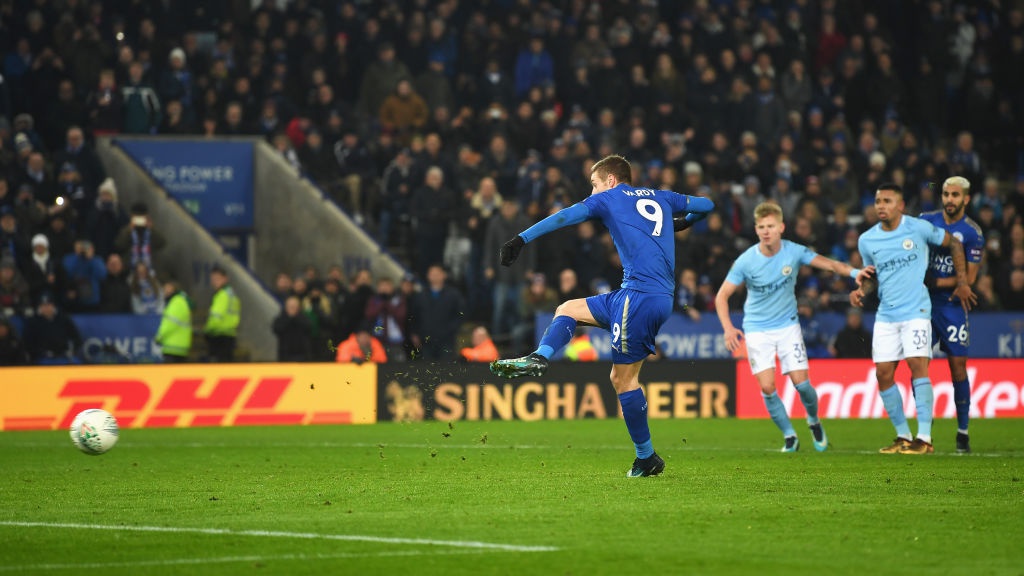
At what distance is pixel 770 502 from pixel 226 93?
16.3 m

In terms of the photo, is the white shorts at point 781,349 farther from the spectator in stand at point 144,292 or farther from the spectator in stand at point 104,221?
the spectator in stand at point 104,221

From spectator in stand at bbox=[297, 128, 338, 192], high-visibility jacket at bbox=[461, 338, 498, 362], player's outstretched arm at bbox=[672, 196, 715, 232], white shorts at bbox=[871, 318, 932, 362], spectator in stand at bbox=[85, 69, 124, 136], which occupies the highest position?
→ spectator in stand at bbox=[85, 69, 124, 136]

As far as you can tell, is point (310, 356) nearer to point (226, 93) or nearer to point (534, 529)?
point (226, 93)

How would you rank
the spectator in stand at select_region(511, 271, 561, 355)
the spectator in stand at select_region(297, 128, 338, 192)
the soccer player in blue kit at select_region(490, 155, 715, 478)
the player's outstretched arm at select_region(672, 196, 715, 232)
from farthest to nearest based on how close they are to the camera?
the spectator in stand at select_region(297, 128, 338, 192)
the spectator in stand at select_region(511, 271, 561, 355)
the player's outstretched arm at select_region(672, 196, 715, 232)
the soccer player in blue kit at select_region(490, 155, 715, 478)

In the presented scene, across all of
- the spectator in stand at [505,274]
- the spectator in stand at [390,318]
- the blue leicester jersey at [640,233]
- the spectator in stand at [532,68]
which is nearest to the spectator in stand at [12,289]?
the spectator in stand at [390,318]

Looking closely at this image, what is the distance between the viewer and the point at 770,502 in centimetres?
924

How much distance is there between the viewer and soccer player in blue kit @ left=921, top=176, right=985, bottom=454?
1359 cm

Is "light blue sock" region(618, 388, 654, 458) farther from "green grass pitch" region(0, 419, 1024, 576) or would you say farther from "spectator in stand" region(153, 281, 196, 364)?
"spectator in stand" region(153, 281, 196, 364)

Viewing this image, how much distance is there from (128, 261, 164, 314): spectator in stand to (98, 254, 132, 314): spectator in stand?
137 mm

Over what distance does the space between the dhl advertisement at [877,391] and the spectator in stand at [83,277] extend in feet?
29.2

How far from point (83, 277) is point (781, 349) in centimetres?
1090

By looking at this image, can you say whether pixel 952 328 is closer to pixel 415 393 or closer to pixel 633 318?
pixel 633 318

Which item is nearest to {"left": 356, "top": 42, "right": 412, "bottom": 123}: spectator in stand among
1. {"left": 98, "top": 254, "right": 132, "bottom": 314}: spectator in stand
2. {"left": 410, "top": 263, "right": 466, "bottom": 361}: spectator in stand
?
{"left": 410, "top": 263, "right": 466, "bottom": 361}: spectator in stand

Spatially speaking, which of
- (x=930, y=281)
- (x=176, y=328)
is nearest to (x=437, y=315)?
(x=176, y=328)
